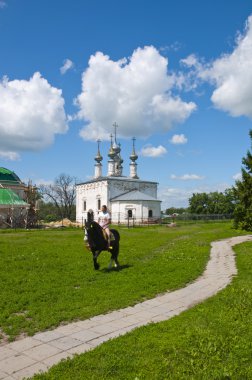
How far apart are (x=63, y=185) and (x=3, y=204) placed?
38.6m

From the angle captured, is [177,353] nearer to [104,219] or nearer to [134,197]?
[104,219]

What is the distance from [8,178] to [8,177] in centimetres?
18

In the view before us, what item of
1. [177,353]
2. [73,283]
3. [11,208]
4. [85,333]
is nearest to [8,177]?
[11,208]

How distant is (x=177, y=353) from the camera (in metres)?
5.40

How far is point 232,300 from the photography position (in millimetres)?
8242

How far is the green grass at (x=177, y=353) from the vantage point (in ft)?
15.8

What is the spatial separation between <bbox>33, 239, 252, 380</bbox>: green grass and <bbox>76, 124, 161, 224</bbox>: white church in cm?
4502

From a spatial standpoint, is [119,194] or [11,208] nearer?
[11,208]

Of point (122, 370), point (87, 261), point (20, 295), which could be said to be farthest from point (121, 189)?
point (122, 370)

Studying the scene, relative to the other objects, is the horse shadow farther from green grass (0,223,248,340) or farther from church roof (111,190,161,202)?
church roof (111,190,161,202)

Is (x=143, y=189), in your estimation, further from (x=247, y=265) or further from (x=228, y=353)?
(x=228, y=353)

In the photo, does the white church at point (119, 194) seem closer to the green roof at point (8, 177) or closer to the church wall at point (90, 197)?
the church wall at point (90, 197)

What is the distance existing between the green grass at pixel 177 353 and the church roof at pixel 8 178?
4966 centimetres

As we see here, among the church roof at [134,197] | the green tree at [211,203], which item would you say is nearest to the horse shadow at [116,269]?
the church roof at [134,197]
